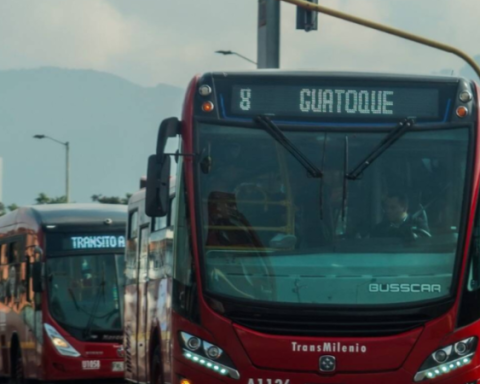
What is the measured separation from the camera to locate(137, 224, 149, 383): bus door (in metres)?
14.8

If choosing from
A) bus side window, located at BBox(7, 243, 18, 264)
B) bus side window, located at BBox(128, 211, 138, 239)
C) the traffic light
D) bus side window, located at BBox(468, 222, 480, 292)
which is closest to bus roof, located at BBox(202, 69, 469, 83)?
bus side window, located at BBox(468, 222, 480, 292)

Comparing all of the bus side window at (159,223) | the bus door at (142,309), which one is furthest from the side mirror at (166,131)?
the bus door at (142,309)

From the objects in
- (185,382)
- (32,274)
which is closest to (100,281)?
(32,274)

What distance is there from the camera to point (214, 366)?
9797 millimetres

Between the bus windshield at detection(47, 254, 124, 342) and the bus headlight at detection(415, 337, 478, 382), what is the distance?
11.3 m

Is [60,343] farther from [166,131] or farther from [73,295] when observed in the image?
[166,131]

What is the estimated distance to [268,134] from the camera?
10.1 metres

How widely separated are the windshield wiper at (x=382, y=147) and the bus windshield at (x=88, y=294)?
36.5ft

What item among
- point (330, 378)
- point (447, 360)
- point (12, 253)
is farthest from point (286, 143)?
point (12, 253)

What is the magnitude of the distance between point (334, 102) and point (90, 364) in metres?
11.1

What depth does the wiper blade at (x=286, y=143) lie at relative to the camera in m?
9.98

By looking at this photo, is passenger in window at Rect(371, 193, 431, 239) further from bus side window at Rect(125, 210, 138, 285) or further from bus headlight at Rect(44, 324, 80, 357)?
bus headlight at Rect(44, 324, 80, 357)

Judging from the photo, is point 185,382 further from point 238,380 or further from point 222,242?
point 222,242

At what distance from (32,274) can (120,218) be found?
1.80 meters
